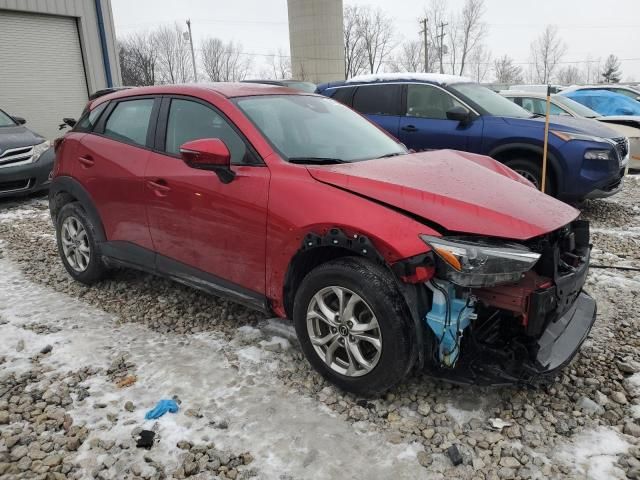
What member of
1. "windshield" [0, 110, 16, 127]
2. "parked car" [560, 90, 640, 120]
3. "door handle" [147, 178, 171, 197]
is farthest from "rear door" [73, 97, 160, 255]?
"parked car" [560, 90, 640, 120]

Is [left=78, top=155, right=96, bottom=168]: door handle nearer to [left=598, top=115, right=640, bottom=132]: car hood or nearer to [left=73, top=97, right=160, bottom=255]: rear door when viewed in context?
[left=73, top=97, right=160, bottom=255]: rear door

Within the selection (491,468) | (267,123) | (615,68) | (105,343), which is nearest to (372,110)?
(267,123)

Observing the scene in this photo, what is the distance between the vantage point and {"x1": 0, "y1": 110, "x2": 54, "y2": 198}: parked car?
7725 millimetres

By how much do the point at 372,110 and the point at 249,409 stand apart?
546cm

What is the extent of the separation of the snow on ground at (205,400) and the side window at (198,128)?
1.30 meters

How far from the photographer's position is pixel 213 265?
340 centimetres

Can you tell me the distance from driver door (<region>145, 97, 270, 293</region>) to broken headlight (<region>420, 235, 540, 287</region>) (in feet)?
3.59

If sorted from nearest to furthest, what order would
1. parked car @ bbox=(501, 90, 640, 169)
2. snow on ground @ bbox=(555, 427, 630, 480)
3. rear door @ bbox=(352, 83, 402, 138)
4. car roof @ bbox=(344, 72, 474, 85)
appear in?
snow on ground @ bbox=(555, 427, 630, 480) < car roof @ bbox=(344, 72, 474, 85) < rear door @ bbox=(352, 83, 402, 138) < parked car @ bbox=(501, 90, 640, 169)

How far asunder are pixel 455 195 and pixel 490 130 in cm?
414

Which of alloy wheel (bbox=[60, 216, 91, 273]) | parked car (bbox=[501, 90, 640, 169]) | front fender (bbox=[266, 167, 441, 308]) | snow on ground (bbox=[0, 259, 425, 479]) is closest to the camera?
snow on ground (bbox=[0, 259, 425, 479])

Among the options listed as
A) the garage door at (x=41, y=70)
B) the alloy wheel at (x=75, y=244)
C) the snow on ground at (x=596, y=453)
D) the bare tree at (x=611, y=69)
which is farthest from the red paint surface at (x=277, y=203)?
the bare tree at (x=611, y=69)

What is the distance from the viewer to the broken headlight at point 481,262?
7.91 ft

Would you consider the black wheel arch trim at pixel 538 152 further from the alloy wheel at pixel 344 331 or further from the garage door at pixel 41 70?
the garage door at pixel 41 70

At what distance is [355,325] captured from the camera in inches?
107
